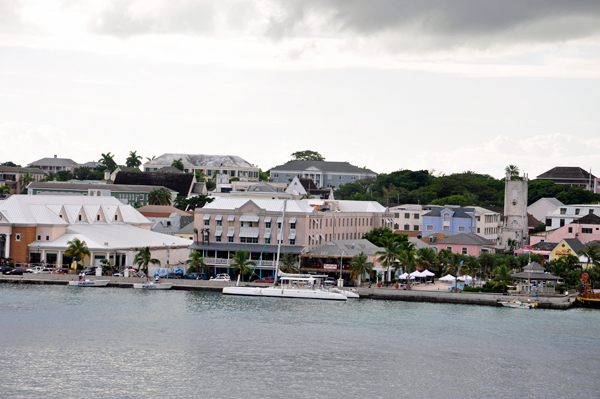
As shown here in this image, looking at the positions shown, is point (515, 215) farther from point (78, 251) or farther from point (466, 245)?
point (78, 251)

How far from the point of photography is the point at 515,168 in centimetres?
18750

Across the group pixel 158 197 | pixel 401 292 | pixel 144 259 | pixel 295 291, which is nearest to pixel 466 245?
pixel 401 292

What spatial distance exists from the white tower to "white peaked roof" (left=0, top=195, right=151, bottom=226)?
50871mm

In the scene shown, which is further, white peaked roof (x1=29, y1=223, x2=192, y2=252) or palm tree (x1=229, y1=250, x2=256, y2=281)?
white peaked roof (x1=29, y1=223, x2=192, y2=252)

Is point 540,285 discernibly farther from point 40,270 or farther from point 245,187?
point 245,187

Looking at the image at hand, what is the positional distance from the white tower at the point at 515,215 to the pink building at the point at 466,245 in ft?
67.2

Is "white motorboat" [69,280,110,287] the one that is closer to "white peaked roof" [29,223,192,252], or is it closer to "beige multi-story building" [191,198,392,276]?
"white peaked roof" [29,223,192,252]

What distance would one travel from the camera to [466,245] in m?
110

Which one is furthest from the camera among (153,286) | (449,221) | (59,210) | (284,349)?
(449,221)

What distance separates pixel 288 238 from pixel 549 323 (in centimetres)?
3277

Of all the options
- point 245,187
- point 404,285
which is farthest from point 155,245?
point 245,187

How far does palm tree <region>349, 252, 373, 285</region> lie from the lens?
87.4 meters

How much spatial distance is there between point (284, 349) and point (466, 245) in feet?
187

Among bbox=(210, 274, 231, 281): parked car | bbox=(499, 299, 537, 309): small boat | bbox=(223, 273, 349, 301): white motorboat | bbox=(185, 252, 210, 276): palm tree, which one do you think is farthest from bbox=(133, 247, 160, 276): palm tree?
bbox=(499, 299, 537, 309): small boat
